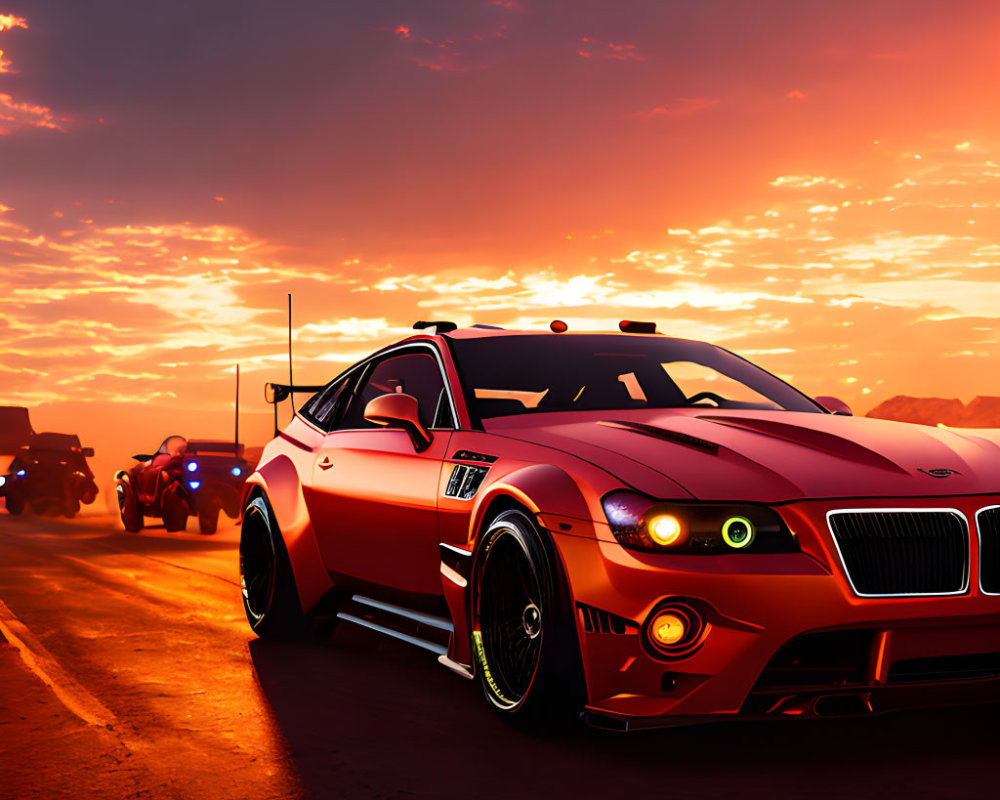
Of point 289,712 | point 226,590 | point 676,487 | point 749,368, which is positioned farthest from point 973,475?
point 226,590

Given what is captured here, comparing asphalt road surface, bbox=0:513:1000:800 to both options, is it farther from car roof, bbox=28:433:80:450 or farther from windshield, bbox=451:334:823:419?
car roof, bbox=28:433:80:450

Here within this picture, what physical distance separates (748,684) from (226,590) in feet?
20.8

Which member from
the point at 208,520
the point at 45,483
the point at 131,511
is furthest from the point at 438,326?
the point at 45,483

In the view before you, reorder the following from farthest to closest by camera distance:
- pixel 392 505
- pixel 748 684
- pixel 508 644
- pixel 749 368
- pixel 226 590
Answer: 1. pixel 226 590
2. pixel 749 368
3. pixel 392 505
4. pixel 508 644
5. pixel 748 684

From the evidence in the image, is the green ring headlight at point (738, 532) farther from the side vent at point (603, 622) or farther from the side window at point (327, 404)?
the side window at point (327, 404)

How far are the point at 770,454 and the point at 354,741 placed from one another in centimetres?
185

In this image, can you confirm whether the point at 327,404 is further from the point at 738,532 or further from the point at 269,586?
the point at 738,532

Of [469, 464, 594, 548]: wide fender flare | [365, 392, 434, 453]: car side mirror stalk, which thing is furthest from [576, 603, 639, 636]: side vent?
[365, 392, 434, 453]: car side mirror stalk

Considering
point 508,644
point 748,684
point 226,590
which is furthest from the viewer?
point 226,590

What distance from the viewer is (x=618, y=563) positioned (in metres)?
4.14

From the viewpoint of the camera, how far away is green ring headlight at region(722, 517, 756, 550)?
411 cm

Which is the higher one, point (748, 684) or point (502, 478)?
point (502, 478)

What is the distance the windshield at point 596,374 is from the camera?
19.0 ft

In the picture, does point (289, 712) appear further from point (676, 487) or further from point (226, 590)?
point (226, 590)
